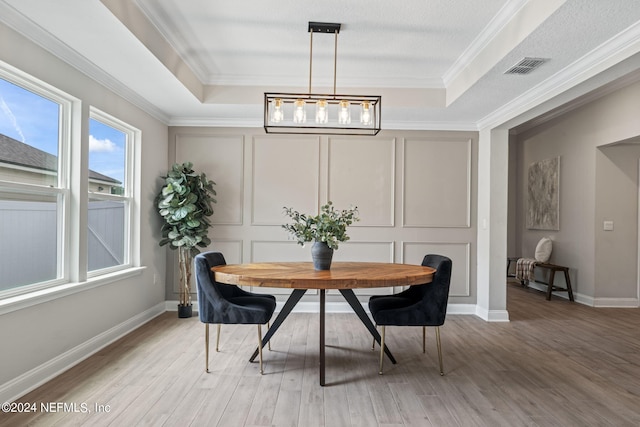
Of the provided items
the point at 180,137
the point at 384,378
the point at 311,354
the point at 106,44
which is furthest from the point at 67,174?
the point at 384,378

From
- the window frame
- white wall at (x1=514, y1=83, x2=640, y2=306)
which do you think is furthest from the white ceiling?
white wall at (x1=514, y1=83, x2=640, y2=306)

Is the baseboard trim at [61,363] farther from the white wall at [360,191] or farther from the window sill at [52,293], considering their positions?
the white wall at [360,191]

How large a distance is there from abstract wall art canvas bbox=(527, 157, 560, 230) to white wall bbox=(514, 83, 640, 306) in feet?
0.45

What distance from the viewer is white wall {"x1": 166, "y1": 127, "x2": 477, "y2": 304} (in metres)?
4.86

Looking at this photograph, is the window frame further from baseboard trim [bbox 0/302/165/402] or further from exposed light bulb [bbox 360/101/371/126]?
exposed light bulb [bbox 360/101/371/126]

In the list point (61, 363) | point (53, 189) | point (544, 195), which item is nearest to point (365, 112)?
point (53, 189)

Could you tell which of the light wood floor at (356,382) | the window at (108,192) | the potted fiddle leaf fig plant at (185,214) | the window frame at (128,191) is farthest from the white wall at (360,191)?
the light wood floor at (356,382)

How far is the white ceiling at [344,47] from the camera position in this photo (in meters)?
2.40

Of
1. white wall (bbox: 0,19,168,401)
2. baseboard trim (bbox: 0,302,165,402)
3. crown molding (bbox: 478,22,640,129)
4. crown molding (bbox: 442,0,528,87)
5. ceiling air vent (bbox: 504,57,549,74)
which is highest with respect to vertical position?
crown molding (bbox: 442,0,528,87)

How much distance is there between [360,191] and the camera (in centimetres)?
491

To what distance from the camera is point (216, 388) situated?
2623 millimetres

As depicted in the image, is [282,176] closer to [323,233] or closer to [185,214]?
[185,214]

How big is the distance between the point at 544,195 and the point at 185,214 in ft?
18.8

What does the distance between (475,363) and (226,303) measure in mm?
2027
